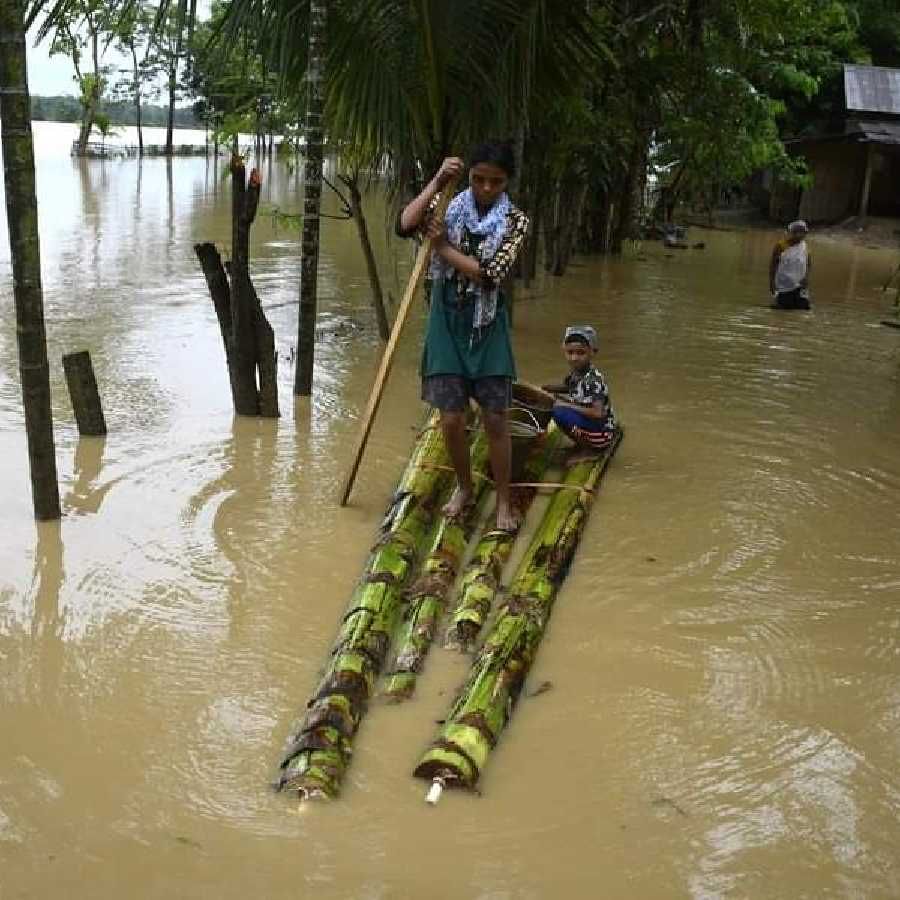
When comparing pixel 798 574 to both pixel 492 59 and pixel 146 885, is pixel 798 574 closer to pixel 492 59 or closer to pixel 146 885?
pixel 146 885

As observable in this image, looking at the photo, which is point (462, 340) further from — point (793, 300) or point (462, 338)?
point (793, 300)

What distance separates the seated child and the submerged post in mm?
2567

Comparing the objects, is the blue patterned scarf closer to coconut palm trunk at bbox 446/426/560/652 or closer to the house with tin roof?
coconut palm trunk at bbox 446/426/560/652

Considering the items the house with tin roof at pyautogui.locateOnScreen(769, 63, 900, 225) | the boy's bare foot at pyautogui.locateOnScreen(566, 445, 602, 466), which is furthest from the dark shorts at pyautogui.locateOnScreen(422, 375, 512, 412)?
the house with tin roof at pyautogui.locateOnScreen(769, 63, 900, 225)

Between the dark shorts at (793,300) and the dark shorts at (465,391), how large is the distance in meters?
8.38

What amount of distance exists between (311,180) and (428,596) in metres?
3.31

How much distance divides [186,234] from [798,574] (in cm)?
1383

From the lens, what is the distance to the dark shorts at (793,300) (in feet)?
39.2

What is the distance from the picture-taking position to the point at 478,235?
427 cm

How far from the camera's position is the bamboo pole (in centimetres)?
352

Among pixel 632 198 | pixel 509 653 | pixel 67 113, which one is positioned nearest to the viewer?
pixel 509 653

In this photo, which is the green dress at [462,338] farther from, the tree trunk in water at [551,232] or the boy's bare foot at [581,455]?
the tree trunk in water at [551,232]

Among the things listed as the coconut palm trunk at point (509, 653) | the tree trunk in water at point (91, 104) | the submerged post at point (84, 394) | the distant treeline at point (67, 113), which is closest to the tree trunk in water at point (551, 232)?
the submerged post at point (84, 394)

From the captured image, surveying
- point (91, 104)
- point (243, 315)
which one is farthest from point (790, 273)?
point (91, 104)
